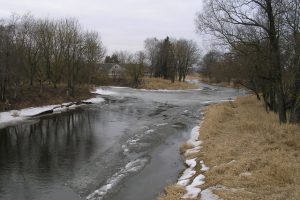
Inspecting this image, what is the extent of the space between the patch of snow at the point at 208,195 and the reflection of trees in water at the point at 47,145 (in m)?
7.26

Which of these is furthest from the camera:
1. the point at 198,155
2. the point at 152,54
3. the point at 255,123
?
the point at 152,54

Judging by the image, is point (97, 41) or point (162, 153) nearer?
point (162, 153)

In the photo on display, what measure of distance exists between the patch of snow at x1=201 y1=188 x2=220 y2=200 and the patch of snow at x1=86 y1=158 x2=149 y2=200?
12.4 feet

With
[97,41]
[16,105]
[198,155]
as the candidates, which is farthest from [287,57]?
[97,41]

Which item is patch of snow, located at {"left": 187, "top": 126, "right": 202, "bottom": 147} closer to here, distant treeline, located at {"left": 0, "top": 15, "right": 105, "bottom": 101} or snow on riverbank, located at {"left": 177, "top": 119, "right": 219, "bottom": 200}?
snow on riverbank, located at {"left": 177, "top": 119, "right": 219, "bottom": 200}

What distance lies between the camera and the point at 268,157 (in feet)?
42.1

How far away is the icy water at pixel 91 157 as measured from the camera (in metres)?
13.3

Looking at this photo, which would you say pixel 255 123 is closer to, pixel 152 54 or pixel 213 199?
pixel 213 199

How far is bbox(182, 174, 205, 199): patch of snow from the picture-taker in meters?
11.0

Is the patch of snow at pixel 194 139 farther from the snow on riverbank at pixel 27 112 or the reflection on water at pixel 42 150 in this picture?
the snow on riverbank at pixel 27 112

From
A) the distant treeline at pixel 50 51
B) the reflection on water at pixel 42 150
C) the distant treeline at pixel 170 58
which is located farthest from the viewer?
the distant treeline at pixel 170 58

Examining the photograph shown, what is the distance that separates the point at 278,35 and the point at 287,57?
2.09m

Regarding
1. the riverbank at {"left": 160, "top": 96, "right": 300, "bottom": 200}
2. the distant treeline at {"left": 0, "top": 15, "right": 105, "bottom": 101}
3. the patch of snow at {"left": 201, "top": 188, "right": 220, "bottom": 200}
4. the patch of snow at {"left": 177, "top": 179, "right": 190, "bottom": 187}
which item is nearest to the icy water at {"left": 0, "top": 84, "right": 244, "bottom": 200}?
the patch of snow at {"left": 177, "top": 179, "right": 190, "bottom": 187}

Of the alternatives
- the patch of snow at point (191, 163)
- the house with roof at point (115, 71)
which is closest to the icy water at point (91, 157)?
the patch of snow at point (191, 163)
